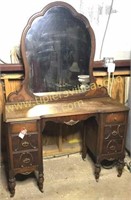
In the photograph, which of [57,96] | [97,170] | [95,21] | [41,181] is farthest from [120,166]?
[95,21]

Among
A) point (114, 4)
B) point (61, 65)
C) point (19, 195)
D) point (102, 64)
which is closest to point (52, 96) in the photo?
point (61, 65)

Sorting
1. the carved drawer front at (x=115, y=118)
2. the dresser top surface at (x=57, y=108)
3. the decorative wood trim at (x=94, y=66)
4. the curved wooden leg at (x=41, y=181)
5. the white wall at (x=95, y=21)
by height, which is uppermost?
the white wall at (x=95, y=21)

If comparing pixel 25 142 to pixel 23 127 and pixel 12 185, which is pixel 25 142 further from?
pixel 12 185

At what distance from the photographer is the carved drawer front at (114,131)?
1.62m

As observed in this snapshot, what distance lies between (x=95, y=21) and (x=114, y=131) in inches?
37.0

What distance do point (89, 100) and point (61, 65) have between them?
1.19 ft

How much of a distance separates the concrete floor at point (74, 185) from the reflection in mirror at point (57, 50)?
70cm

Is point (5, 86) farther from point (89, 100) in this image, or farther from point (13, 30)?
point (89, 100)

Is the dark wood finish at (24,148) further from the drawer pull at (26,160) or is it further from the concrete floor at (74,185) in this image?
the concrete floor at (74,185)

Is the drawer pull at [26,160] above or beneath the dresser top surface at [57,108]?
beneath

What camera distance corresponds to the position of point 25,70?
1656 millimetres

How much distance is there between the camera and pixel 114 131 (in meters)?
1.64

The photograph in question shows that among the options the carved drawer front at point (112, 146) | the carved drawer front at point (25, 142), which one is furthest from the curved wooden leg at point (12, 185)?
the carved drawer front at point (112, 146)

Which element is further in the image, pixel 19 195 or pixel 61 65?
pixel 61 65
